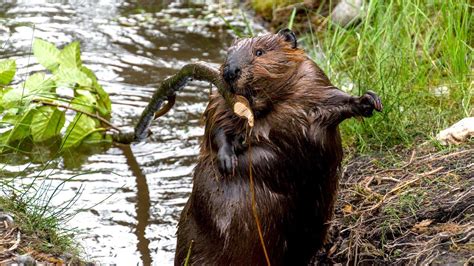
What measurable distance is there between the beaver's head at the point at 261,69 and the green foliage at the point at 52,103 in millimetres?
1772

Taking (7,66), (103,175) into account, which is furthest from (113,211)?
(7,66)

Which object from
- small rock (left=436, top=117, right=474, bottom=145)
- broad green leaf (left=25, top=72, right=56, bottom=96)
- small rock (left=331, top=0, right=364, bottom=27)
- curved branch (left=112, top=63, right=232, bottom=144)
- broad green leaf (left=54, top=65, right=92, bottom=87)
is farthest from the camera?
small rock (left=331, top=0, right=364, bottom=27)

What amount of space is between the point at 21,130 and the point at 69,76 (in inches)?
18.5

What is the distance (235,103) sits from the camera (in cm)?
320

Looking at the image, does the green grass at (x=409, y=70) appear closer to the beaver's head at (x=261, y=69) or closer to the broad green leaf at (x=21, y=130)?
the beaver's head at (x=261, y=69)

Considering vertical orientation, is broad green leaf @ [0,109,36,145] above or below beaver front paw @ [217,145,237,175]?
below

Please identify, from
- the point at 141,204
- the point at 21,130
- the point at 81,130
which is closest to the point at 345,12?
the point at 81,130

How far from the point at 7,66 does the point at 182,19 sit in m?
3.39

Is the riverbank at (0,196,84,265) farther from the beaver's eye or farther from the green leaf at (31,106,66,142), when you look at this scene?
the green leaf at (31,106,66,142)

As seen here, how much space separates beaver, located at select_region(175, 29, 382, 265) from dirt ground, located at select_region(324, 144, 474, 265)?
28 cm

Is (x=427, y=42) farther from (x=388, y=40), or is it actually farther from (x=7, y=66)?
(x=7, y=66)

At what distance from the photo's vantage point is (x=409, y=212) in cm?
354

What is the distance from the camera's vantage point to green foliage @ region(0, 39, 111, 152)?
191 inches

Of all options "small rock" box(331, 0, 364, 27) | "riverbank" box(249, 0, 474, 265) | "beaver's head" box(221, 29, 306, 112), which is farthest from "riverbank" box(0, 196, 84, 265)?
"small rock" box(331, 0, 364, 27)
